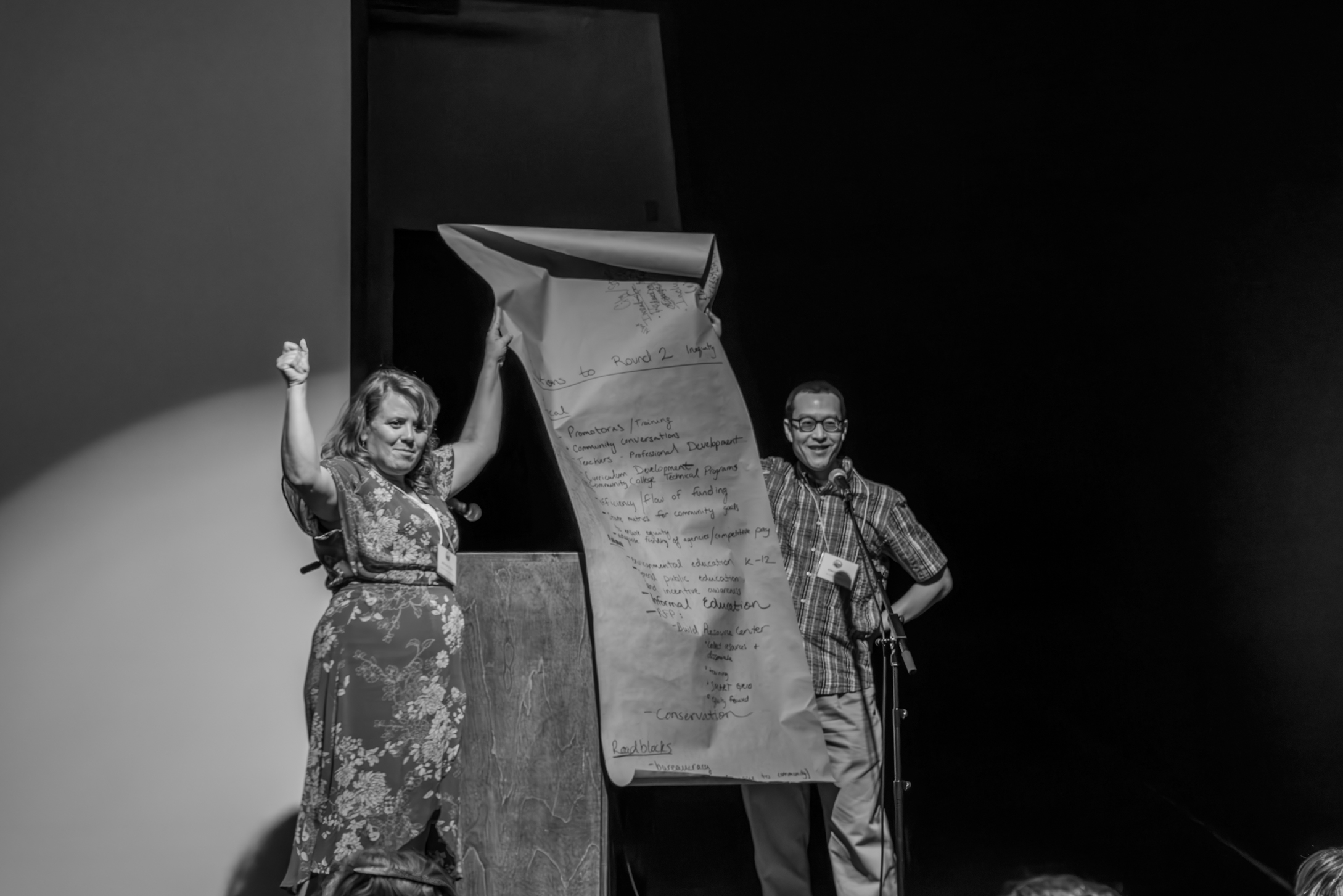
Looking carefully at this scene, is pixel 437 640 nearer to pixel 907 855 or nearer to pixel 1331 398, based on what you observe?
pixel 907 855

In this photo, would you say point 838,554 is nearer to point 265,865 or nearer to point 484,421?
point 484,421

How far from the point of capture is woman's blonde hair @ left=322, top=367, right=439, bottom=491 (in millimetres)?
2732

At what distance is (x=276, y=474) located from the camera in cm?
323

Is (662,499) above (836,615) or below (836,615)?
above

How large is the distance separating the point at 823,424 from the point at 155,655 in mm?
1832

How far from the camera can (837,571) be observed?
323 centimetres

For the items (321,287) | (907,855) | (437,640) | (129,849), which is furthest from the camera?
(907,855)

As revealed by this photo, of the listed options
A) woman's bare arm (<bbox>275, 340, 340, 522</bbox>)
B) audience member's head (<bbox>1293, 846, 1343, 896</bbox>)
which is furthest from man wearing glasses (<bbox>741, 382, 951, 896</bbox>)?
audience member's head (<bbox>1293, 846, 1343, 896</bbox>)

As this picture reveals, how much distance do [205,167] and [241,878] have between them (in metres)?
1.85

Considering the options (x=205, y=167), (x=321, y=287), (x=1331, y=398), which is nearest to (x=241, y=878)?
(x=321, y=287)

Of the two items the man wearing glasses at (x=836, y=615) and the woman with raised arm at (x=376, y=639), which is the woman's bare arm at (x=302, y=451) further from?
the man wearing glasses at (x=836, y=615)

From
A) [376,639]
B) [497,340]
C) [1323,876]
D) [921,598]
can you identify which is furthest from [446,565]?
[1323,876]

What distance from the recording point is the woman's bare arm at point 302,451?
2508 mm

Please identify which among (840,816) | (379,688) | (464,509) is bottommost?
(840,816)
